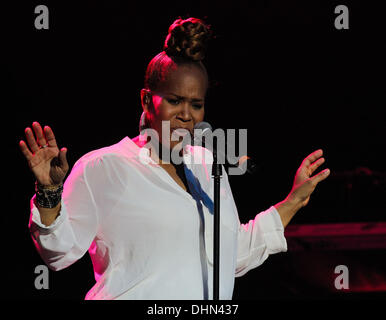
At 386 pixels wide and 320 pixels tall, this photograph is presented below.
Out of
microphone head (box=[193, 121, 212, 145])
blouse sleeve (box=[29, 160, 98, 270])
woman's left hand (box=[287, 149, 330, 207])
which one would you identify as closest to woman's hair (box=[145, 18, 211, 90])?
microphone head (box=[193, 121, 212, 145])

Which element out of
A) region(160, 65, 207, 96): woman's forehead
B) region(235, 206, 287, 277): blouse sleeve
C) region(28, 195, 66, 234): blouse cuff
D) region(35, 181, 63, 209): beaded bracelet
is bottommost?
region(235, 206, 287, 277): blouse sleeve

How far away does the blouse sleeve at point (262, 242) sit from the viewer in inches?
86.1

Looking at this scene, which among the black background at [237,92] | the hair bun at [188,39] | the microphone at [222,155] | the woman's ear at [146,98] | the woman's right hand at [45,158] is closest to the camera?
the woman's right hand at [45,158]

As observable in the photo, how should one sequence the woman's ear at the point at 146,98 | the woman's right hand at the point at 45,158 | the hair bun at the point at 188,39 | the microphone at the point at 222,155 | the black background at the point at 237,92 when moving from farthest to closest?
the black background at the point at 237,92, the woman's ear at the point at 146,98, the hair bun at the point at 188,39, the microphone at the point at 222,155, the woman's right hand at the point at 45,158

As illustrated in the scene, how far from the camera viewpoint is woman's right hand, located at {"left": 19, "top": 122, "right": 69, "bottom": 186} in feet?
5.35

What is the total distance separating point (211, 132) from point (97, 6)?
1745 millimetres

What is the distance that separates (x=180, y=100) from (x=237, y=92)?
68.4 inches

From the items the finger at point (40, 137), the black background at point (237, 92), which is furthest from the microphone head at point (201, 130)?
the black background at point (237, 92)

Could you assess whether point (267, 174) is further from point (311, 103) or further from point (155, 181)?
point (155, 181)

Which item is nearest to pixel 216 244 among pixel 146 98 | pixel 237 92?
pixel 146 98

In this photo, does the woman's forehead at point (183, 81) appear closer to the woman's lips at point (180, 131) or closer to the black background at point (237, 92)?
the woman's lips at point (180, 131)

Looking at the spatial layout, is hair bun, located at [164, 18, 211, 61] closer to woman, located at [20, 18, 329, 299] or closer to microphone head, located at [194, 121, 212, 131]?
woman, located at [20, 18, 329, 299]

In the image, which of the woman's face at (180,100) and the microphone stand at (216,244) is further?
the woman's face at (180,100)

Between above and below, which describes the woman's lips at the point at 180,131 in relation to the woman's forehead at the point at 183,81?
below
